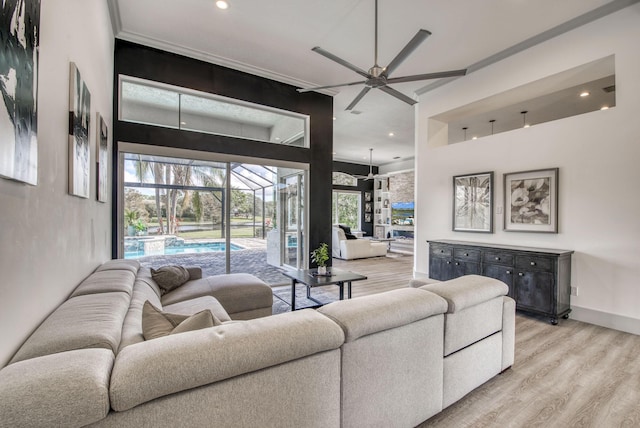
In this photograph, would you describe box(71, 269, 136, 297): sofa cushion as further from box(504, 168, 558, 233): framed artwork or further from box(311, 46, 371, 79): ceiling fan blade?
box(504, 168, 558, 233): framed artwork

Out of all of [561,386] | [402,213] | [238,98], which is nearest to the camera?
[561,386]

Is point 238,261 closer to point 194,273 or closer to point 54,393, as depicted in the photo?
point 194,273

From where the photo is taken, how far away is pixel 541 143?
3871mm

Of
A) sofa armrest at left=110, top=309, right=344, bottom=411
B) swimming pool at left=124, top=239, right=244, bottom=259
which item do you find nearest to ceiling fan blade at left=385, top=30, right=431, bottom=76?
sofa armrest at left=110, top=309, right=344, bottom=411

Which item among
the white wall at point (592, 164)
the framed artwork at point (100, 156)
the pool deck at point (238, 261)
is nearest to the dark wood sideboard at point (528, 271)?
the white wall at point (592, 164)

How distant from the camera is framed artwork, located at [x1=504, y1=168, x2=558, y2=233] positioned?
3.75 meters

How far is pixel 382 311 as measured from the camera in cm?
148

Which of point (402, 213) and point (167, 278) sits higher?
point (402, 213)

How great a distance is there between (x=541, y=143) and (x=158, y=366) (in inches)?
189

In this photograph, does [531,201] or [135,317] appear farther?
[531,201]

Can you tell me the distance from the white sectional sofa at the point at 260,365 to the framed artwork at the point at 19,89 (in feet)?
2.31

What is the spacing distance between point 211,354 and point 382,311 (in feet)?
2.79

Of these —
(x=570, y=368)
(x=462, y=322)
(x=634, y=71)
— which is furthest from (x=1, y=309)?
(x=634, y=71)

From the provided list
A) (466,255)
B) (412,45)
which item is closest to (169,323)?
(412,45)
